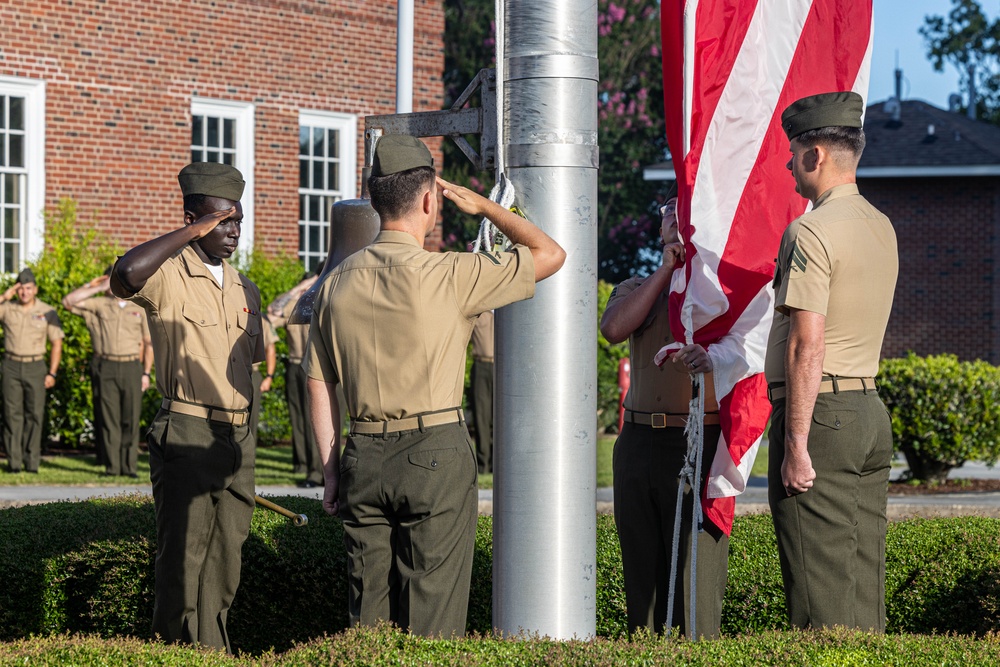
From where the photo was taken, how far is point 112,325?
14375 millimetres

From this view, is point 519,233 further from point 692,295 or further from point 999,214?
point 999,214

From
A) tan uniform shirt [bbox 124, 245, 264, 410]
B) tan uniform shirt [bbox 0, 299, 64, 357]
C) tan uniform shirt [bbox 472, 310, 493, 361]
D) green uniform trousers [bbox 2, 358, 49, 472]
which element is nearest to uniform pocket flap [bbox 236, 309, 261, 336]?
tan uniform shirt [bbox 124, 245, 264, 410]

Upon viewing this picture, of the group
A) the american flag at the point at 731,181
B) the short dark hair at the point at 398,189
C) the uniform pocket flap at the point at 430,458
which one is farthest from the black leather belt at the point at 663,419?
the short dark hair at the point at 398,189

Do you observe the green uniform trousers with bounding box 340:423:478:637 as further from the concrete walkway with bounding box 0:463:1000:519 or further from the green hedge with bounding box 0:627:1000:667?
the concrete walkway with bounding box 0:463:1000:519

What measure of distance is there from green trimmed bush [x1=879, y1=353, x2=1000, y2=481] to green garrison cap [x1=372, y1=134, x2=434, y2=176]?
9.72 metres

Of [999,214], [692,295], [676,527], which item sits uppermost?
[999,214]

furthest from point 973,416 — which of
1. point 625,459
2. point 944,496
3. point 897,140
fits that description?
point 897,140

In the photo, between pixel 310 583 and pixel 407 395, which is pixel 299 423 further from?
pixel 407 395

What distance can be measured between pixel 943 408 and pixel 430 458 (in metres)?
9.95

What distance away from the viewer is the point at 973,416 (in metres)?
12.9

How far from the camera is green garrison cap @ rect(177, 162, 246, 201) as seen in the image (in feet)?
17.2

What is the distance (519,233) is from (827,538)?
1.55m

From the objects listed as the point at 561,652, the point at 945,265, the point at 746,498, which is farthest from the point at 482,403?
the point at 945,265

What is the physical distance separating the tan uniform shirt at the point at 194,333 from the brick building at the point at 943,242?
19.7 meters
